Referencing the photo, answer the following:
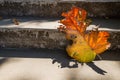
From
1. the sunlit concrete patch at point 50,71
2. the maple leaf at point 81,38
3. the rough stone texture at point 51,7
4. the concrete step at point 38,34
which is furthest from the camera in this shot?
the rough stone texture at point 51,7

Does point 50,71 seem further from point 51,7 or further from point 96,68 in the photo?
Result: point 51,7

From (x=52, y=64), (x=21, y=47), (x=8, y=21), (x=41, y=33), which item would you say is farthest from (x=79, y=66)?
(x=8, y=21)

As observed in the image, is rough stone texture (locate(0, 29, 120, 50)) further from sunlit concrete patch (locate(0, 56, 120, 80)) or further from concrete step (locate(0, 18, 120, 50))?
sunlit concrete patch (locate(0, 56, 120, 80))

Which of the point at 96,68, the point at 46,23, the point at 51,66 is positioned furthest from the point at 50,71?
the point at 46,23

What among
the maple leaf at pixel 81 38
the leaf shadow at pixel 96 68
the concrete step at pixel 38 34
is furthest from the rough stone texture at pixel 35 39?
the leaf shadow at pixel 96 68

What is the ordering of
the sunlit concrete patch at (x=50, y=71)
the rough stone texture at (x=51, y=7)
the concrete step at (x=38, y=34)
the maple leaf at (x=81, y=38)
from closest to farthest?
the sunlit concrete patch at (x=50, y=71) → the maple leaf at (x=81, y=38) → the concrete step at (x=38, y=34) → the rough stone texture at (x=51, y=7)

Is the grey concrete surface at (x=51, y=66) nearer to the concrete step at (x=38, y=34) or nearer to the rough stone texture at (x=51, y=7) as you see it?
the concrete step at (x=38, y=34)
